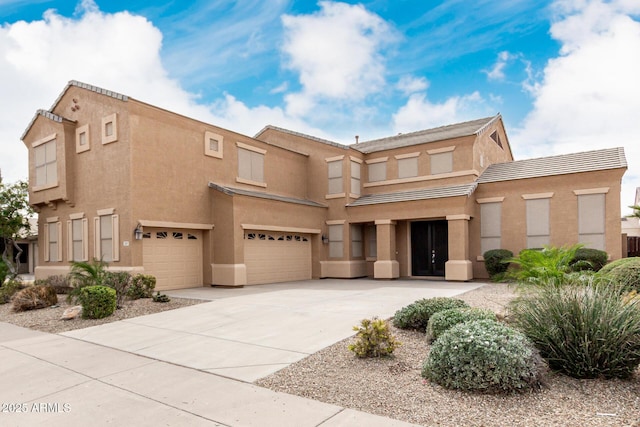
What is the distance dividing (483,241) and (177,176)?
43.1 feet

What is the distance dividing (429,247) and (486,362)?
50.2 feet

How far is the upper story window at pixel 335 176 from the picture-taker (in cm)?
2089

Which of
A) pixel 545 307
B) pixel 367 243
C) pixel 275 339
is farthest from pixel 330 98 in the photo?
pixel 545 307

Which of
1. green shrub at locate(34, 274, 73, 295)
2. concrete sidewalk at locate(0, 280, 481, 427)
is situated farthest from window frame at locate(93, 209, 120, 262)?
concrete sidewalk at locate(0, 280, 481, 427)

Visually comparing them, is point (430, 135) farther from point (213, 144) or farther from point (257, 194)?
point (213, 144)

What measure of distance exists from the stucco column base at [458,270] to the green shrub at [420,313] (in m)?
9.95

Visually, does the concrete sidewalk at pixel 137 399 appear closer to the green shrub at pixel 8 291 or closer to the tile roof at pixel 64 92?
the green shrub at pixel 8 291

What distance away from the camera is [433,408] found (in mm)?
4426

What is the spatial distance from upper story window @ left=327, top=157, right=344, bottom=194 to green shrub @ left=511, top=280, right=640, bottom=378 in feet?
51.2

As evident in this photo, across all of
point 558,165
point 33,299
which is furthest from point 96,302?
point 558,165

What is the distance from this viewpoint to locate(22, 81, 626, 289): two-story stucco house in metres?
15.2

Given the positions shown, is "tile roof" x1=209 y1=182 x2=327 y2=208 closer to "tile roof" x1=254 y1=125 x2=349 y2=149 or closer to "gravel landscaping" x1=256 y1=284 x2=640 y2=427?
"tile roof" x1=254 y1=125 x2=349 y2=149

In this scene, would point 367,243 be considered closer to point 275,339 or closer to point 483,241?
point 483,241

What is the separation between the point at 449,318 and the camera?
21.6ft
